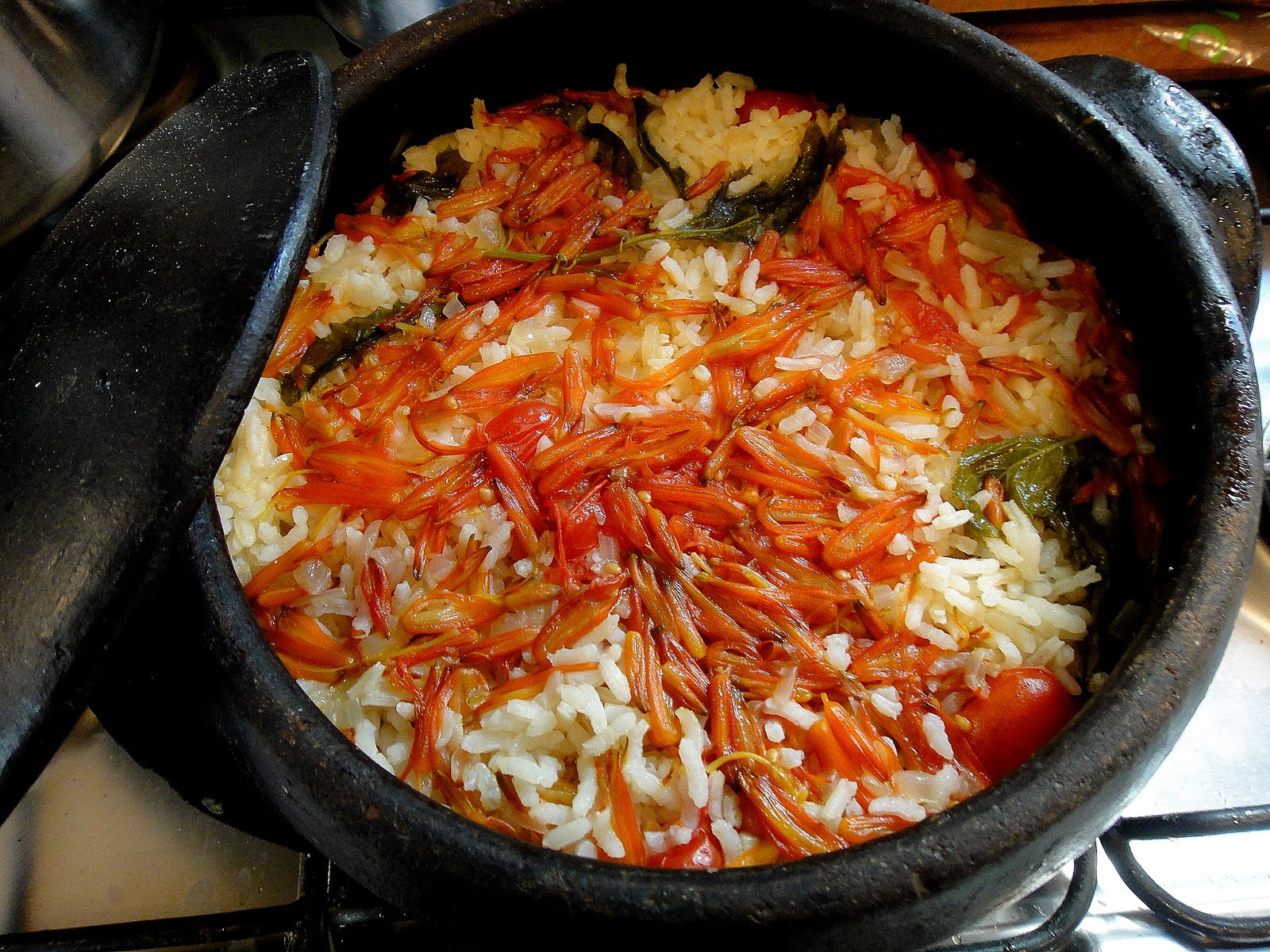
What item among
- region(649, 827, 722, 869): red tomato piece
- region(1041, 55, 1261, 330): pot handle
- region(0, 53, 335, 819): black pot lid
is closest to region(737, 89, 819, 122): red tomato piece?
region(1041, 55, 1261, 330): pot handle

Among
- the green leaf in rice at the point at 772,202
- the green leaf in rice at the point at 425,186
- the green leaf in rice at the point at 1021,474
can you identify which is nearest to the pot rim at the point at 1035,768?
the green leaf in rice at the point at 1021,474

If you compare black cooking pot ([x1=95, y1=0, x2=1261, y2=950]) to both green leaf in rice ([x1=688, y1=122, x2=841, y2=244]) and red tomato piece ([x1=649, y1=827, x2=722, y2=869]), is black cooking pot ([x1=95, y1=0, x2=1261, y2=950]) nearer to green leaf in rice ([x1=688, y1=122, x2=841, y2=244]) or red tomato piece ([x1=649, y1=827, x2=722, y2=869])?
green leaf in rice ([x1=688, y1=122, x2=841, y2=244])

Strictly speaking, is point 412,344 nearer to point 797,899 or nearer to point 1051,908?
point 797,899

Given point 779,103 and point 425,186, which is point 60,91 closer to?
point 425,186

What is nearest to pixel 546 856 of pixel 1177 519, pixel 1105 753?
pixel 1105 753

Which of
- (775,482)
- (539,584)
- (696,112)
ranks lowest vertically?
(775,482)

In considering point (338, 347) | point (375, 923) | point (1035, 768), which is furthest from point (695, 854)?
point (338, 347)
